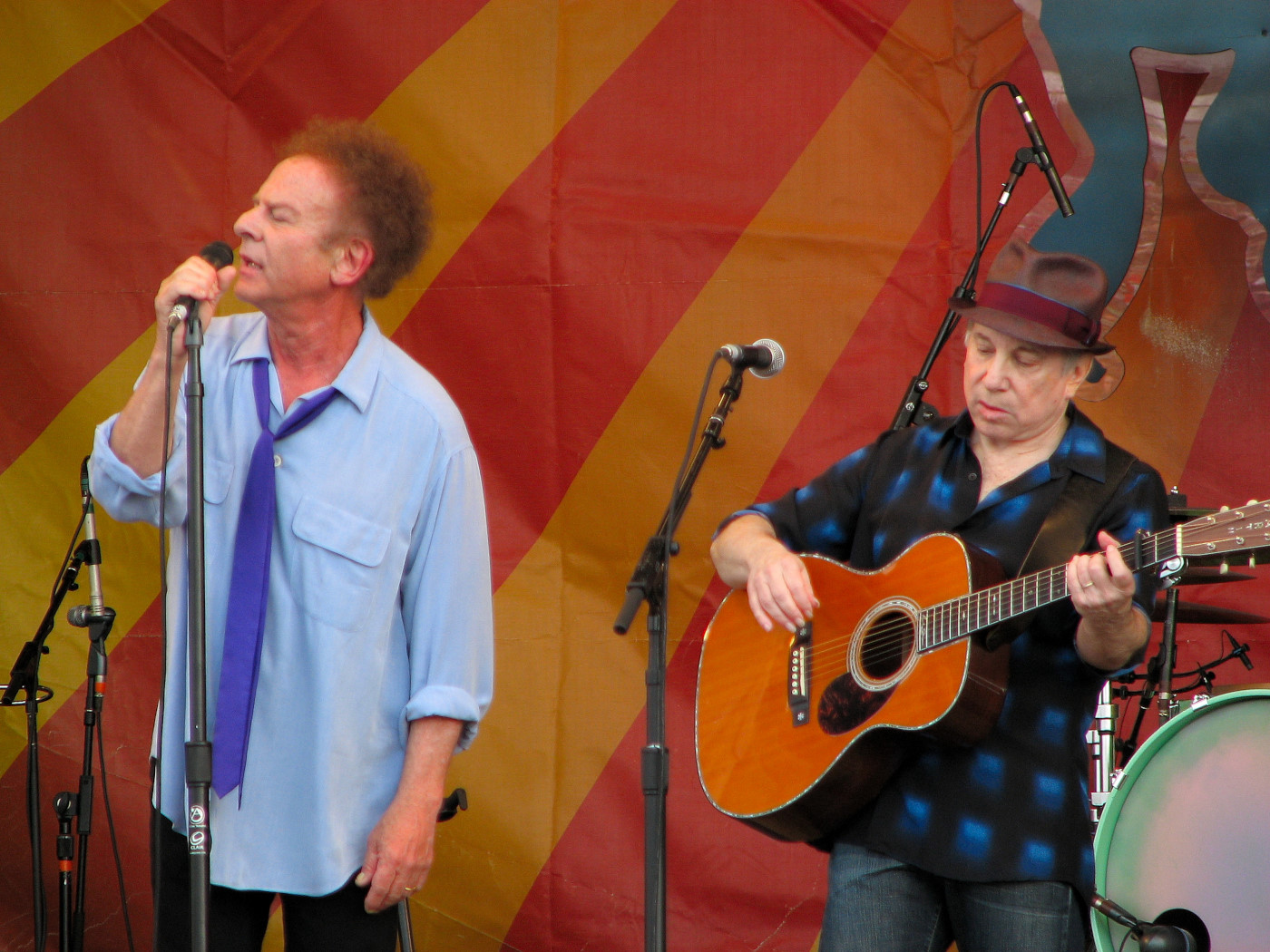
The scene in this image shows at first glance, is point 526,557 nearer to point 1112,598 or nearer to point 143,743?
point 143,743

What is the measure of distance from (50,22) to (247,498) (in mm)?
2641

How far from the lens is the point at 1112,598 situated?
182 cm

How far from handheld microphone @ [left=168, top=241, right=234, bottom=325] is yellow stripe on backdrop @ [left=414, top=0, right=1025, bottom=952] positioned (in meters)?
1.97

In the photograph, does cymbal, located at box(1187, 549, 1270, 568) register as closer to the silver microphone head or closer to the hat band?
the hat band

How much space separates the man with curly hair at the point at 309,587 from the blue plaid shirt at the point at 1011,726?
709mm

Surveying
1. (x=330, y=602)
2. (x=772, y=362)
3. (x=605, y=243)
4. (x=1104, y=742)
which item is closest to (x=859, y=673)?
(x=772, y=362)

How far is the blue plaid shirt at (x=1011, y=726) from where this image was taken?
1.87 metres

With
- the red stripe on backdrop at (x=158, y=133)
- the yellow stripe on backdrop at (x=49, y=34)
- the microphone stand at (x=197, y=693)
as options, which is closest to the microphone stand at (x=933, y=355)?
the microphone stand at (x=197, y=693)

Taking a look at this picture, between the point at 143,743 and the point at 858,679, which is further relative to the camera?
the point at 143,743

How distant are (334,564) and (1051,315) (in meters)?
1.22

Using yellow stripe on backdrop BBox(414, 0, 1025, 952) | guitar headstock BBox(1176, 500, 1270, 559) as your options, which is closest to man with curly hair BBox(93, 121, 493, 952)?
guitar headstock BBox(1176, 500, 1270, 559)

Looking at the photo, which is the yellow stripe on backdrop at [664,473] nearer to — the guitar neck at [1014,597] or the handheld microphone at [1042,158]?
the handheld microphone at [1042,158]

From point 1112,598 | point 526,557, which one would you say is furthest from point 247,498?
point 526,557

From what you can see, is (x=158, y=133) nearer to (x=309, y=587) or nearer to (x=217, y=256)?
(x=217, y=256)
